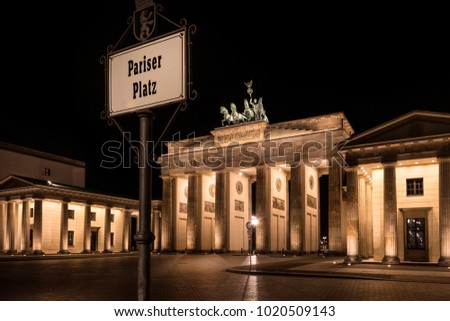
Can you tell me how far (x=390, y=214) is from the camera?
4053cm

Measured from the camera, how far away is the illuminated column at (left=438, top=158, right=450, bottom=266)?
122 feet

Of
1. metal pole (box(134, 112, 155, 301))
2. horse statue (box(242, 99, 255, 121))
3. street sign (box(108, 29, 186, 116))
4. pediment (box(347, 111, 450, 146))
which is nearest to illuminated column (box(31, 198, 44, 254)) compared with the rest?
horse statue (box(242, 99, 255, 121))

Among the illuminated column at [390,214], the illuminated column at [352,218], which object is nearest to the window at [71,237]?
the illuminated column at [352,218]

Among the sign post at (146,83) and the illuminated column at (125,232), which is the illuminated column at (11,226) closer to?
the illuminated column at (125,232)

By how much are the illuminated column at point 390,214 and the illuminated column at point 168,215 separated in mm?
41390

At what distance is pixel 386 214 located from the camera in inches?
1603

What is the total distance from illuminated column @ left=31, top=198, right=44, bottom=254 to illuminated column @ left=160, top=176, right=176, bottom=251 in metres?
18.0

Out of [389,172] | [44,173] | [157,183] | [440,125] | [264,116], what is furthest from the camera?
[157,183]

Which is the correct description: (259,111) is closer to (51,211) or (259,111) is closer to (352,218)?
(352,218)

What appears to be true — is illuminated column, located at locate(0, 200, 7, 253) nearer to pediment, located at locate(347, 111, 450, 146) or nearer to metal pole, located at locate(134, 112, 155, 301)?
pediment, located at locate(347, 111, 450, 146)

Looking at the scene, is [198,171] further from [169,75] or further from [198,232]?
[169,75]

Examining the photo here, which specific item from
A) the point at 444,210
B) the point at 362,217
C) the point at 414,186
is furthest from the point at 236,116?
the point at 444,210
